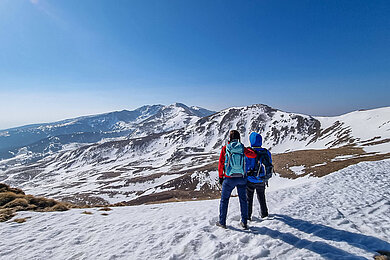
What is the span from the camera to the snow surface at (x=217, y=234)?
17.1ft

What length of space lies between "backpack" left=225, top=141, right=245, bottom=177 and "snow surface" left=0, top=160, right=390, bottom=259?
212 cm

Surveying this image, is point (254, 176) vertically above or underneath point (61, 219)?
above

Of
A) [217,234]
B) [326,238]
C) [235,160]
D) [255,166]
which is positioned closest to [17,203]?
[217,234]

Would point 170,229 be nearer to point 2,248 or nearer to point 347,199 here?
point 2,248

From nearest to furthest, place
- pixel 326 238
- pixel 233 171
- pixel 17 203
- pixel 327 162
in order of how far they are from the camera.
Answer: pixel 326 238
pixel 233 171
pixel 17 203
pixel 327 162

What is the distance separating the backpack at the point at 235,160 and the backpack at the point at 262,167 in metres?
0.87

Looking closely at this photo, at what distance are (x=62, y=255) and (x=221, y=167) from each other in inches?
235

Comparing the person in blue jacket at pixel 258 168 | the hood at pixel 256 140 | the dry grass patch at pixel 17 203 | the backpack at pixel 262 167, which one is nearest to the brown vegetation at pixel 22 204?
the dry grass patch at pixel 17 203

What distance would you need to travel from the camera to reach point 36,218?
9.00 meters

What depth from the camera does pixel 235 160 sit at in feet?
20.6

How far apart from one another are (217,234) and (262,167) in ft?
9.75

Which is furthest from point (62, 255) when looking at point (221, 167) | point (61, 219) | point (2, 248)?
point (221, 167)

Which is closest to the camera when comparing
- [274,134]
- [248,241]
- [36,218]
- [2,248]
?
[248,241]

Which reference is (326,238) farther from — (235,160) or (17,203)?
(17,203)
